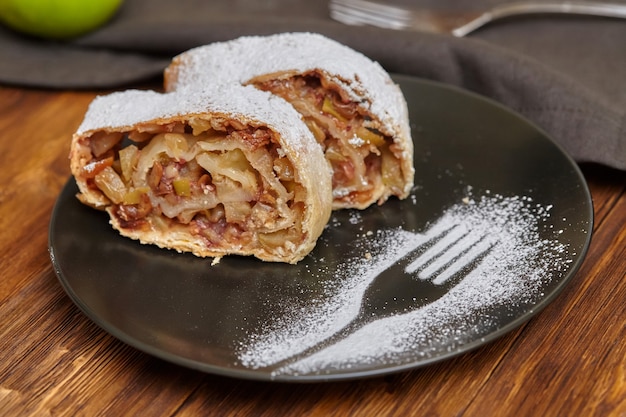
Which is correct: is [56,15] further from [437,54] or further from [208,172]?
[437,54]

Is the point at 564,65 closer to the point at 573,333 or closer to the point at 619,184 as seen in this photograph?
the point at 619,184

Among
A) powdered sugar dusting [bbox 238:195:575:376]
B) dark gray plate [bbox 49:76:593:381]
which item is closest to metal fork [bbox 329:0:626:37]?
dark gray plate [bbox 49:76:593:381]

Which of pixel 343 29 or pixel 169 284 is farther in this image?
pixel 343 29

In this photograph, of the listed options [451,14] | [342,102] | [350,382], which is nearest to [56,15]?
[342,102]

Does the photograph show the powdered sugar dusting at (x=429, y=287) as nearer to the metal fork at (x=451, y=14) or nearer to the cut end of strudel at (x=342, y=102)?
the cut end of strudel at (x=342, y=102)

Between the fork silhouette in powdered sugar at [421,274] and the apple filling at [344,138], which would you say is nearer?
the fork silhouette in powdered sugar at [421,274]

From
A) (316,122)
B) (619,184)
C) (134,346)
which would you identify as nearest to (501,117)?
(619,184)

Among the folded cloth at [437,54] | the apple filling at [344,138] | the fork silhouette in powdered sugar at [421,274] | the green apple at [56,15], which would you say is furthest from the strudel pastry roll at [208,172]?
the green apple at [56,15]

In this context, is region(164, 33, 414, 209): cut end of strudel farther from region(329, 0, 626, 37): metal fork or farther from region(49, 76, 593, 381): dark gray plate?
region(329, 0, 626, 37): metal fork
